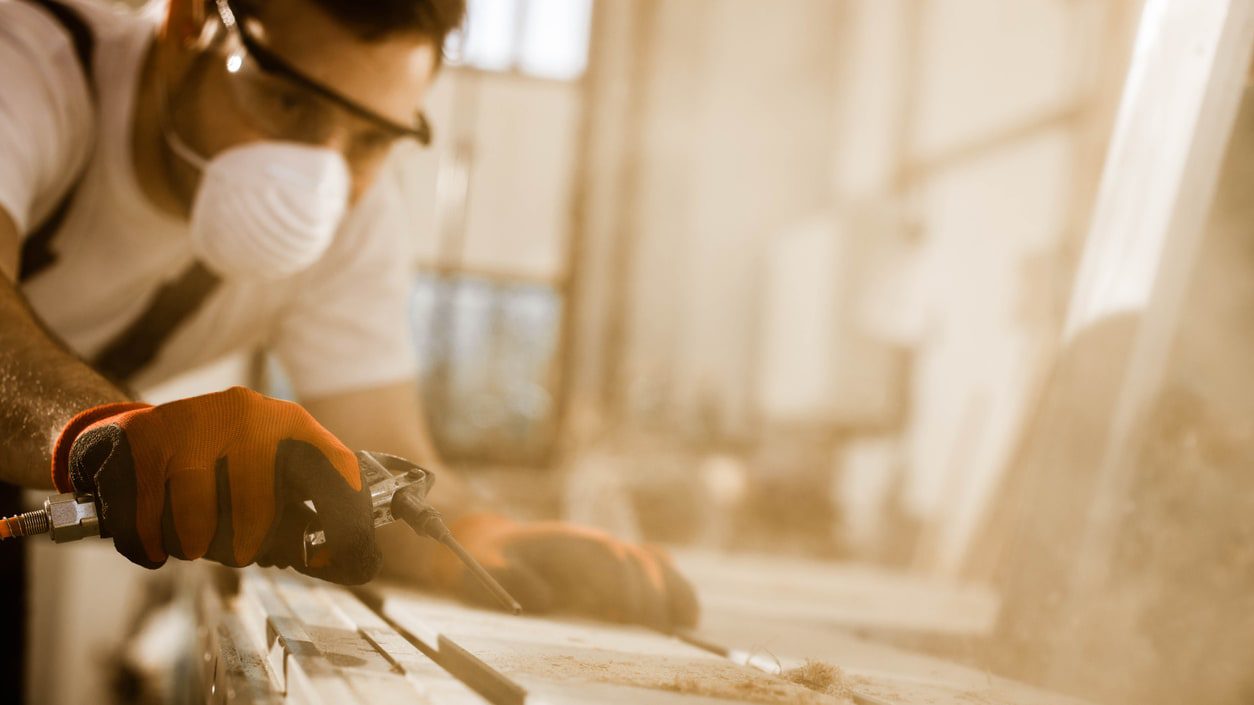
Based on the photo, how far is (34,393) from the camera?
771mm

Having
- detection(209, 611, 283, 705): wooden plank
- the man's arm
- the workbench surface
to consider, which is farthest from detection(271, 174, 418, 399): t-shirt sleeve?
detection(209, 611, 283, 705): wooden plank

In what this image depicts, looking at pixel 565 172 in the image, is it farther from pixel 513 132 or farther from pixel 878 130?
pixel 878 130

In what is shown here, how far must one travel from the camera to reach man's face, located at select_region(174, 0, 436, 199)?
106 centimetres

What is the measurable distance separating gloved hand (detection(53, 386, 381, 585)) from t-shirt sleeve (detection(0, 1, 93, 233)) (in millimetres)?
526

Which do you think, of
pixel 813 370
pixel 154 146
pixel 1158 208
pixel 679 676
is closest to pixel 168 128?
pixel 154 146

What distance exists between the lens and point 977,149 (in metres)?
3.72

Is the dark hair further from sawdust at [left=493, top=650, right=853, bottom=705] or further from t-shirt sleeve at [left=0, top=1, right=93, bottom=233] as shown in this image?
sawdust at [left=493, top=650, right=853, bottom=705]

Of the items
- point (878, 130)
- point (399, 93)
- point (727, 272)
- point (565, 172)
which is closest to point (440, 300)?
point (565, 172)

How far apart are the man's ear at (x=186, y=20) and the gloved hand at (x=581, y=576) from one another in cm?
72

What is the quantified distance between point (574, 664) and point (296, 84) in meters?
0.75

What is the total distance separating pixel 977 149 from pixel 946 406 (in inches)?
42.5

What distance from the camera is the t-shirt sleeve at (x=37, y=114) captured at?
1009 millimetres

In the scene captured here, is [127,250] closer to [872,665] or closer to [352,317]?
[352,317]

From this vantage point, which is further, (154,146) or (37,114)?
(154,146)
